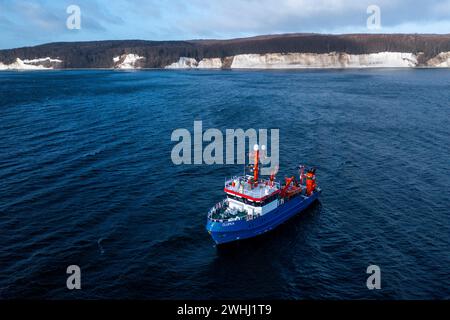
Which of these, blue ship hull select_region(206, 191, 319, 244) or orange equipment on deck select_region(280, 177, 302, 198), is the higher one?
orange equipment on deck select_region(280, 177, 302, 198)

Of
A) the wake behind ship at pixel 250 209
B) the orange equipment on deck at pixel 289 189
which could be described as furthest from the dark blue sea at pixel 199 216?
the orange equipment on deck at pixel 289 189

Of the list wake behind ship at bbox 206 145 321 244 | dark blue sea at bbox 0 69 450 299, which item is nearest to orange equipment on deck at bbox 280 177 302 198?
wake behind ship at bbox 206 145 321 244

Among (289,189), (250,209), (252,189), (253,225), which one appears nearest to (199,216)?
(250,209)

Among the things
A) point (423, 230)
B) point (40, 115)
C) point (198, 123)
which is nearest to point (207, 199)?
point (423, 230)

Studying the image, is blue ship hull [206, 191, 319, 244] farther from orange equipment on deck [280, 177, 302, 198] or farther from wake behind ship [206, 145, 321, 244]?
orange equipment on deck [280, 177, 302, 198]

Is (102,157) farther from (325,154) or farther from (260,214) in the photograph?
(325,154)

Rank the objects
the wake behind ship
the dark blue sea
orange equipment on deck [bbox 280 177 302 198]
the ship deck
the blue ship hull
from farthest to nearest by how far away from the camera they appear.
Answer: orange equipment on deck [bbox 280 177 302 198] < the ship deck < the wake behind ship < the blue ship hull < the dark blue sea
